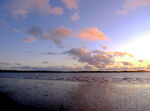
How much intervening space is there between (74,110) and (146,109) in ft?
26.7

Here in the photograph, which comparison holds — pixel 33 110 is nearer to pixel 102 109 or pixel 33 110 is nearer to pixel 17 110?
pixel 17 110

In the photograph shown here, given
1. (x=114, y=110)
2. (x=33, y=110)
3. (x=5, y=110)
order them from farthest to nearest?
1. (x=114, y=110)
2. (x=33, y=110)
3. (x=5, y=110)

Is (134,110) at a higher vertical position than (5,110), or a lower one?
lower

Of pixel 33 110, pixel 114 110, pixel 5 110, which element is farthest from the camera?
pixel 114 110

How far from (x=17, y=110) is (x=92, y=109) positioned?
7610mm

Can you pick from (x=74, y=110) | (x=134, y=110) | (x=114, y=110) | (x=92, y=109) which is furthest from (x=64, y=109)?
(x=134, y=110)

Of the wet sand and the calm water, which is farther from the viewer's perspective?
the calm water

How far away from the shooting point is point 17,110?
34.7ft

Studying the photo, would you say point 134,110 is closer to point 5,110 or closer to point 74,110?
point 74,110

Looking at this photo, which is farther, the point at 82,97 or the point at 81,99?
the point at 82,97

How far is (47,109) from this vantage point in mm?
11742

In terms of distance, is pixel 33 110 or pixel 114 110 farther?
pixel 114 110

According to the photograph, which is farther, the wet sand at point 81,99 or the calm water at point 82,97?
the calm water at point 82,97

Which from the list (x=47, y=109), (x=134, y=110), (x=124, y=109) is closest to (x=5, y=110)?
(x=47, y=109)
